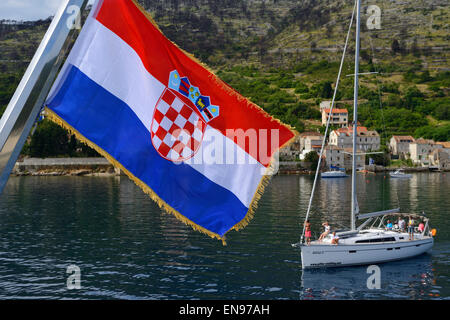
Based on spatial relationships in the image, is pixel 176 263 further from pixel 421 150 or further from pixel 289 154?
pixel 421 150

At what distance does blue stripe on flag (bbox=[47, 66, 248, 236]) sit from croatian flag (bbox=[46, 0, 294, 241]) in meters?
0.01

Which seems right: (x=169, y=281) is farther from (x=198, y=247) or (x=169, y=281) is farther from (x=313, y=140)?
(x=313, y=140)

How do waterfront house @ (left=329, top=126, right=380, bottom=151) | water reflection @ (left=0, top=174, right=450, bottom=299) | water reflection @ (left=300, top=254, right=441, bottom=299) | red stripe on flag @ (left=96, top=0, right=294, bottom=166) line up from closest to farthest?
1. red stripe on flag @ (left=96, top=0, right=294, bottom=166)
2. water reflection @ (left=300, top=254, right=441, bottom=299)
3. water reflection @ (left=0, top=174, right=450, bottom=299)
4. waterfront house @ (left=329, top=126, right=380, bottom=151)

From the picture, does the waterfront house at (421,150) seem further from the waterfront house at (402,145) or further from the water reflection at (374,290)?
the water reflection at (374,290)

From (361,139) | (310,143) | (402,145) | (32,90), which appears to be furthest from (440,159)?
(32,90)

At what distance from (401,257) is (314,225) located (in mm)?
14863

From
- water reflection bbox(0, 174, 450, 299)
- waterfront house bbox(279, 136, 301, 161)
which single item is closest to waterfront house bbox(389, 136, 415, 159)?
waterfront house bbox(279, 136, 301, 161)

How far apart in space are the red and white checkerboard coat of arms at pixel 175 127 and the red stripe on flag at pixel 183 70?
0.26 m

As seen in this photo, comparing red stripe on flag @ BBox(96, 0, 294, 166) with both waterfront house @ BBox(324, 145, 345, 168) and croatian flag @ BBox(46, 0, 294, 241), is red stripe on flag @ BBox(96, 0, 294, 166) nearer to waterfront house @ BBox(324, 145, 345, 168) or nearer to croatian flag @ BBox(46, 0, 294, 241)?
croatian flag @ BBox(46, 0, 294, 241)

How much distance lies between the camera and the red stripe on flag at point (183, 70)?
237 inches

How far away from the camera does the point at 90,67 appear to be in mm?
5605

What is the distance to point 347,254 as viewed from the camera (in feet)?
86.4

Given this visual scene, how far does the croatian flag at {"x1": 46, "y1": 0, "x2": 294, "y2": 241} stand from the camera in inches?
225

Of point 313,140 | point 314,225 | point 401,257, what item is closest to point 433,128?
point 313,140
